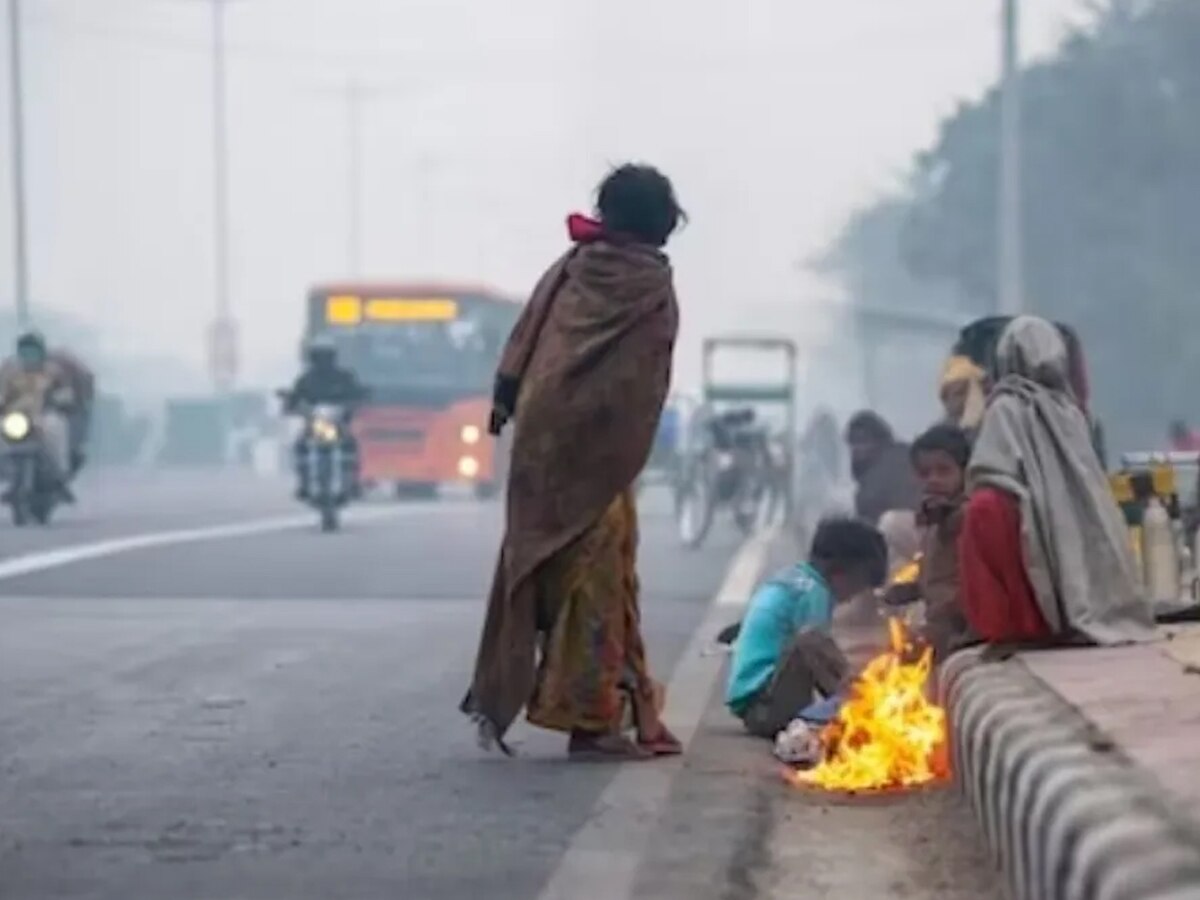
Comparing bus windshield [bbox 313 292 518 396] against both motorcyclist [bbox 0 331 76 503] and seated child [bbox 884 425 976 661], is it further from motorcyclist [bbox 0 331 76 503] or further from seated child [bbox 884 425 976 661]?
seated child [bbox 884 425 976 661]

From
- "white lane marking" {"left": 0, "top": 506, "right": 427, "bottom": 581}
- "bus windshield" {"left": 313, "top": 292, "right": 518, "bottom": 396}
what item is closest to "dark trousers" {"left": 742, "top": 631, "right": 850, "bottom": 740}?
"white lane marking" {"left": 0, "top": 506, "right": 427, "bottom": 581}

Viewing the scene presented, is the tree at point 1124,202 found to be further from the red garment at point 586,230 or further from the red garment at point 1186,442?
the red garment at point 586,230

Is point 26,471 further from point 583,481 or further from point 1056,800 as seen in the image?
point 1056,800

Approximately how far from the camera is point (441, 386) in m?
43.0

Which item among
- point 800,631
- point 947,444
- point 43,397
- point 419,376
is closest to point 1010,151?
point 43,397

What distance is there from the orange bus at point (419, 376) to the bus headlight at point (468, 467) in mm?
14

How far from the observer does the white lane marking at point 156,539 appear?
2069 cm

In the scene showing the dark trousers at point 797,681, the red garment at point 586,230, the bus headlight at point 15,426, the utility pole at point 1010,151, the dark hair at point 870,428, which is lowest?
the dark trousers at point 797,681

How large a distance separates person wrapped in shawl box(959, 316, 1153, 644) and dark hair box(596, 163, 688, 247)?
1.24 metres

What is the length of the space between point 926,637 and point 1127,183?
4224cm

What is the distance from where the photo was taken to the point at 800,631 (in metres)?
9.99

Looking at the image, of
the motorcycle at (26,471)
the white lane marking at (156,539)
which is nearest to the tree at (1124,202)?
the white lane marking at (156,539)

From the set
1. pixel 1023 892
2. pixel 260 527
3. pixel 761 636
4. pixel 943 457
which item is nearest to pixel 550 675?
pixel 761 636

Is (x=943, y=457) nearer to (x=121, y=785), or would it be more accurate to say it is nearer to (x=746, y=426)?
(x=121, y=785)
